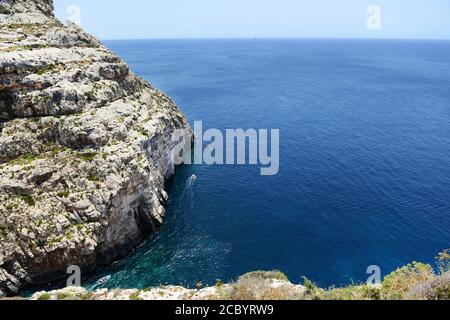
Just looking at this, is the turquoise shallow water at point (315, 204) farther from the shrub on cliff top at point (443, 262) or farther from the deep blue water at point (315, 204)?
the shrub on cliff top at point (443, 262)

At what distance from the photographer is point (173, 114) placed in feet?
261

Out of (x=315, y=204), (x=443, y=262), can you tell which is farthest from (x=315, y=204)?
(x=443, y=262)

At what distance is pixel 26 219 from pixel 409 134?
93.2 m

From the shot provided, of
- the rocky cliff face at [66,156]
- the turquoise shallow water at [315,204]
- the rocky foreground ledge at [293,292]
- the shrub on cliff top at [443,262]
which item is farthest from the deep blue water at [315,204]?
the rocky foreground ledge at [293,292]

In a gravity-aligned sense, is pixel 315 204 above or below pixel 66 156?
below

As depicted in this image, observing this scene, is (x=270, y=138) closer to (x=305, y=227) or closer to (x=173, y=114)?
(x=173, y=114)

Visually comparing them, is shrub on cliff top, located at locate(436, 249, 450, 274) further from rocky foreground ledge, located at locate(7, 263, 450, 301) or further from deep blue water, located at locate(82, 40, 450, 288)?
deep blue water, located at locate(82, 40, 450, 288)

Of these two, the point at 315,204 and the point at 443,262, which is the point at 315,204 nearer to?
the point at 315,204

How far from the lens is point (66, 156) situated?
172ft

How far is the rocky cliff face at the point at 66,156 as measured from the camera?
45.8 m

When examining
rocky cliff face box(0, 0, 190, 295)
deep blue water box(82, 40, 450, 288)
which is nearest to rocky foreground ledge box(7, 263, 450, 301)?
deep blue water box(82, 40, 450, 288)

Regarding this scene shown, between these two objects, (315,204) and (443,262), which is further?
(315,204)

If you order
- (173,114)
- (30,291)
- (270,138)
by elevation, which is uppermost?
(173,114)
